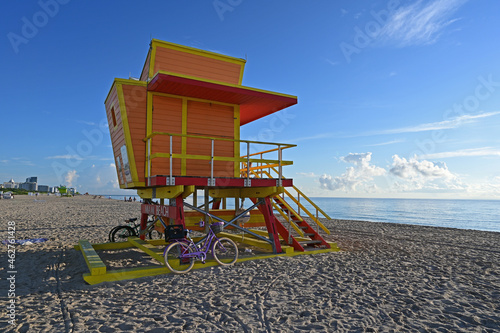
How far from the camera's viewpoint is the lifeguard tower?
9414 millimetres

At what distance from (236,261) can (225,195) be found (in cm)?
301

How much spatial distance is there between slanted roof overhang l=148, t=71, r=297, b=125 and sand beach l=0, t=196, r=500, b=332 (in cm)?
495

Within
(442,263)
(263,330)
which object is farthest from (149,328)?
(442,263)

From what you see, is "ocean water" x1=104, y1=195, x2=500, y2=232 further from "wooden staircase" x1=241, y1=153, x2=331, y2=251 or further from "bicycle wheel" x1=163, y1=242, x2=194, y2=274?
"bicycle wheel" x1=163, y1=242, x2=194, y2=274

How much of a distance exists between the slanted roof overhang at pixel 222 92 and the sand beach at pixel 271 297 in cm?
495

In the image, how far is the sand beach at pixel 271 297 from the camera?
16.7 ft

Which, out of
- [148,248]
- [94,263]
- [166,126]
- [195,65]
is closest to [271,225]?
[148,248]

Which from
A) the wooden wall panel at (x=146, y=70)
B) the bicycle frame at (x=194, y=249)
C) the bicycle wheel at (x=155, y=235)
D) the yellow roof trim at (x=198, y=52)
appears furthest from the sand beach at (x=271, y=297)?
the yellow roof trim at (x=198, y=52)

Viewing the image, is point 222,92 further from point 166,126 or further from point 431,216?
point 431,216

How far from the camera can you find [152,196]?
11.0m

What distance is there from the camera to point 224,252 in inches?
404

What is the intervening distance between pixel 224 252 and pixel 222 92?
192 inches

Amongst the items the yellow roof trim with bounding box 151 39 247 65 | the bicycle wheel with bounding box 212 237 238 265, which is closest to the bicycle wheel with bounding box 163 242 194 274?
the bicycle wheel with bounding box 212 237 238 265

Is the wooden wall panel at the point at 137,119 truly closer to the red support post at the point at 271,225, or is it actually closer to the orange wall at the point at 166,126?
the orange wall at the point at 166,126
